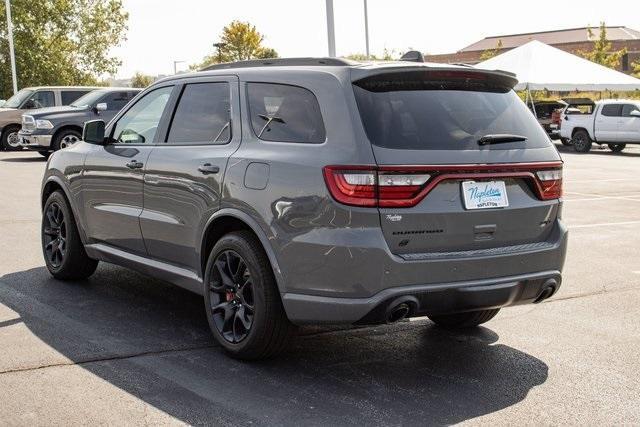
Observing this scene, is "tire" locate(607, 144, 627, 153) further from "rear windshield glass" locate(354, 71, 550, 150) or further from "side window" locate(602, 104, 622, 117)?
"rear windshield glass" locate(354, 71, 550, 150)

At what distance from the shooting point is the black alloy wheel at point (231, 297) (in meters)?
5.13

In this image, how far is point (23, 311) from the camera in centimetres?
636

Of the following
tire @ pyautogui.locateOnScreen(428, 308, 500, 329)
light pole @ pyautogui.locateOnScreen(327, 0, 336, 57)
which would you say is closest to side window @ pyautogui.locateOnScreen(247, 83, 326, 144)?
tire @ pyautogui.locateOnScreen(428, 308, 500, 329)

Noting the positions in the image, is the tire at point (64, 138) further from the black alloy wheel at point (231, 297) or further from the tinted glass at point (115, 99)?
the black alloy wheel at point (231, 297)

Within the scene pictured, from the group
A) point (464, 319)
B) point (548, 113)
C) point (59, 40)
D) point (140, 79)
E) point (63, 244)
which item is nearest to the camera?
point (464, 319)

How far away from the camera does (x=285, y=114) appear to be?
5105mm

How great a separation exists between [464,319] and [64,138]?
18.6 metres

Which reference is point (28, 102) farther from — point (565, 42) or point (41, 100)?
point (565, 42)

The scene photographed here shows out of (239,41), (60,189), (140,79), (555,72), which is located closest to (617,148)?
(555,72)

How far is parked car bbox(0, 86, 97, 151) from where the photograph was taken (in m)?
25.8

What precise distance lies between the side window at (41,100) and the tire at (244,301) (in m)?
21.9

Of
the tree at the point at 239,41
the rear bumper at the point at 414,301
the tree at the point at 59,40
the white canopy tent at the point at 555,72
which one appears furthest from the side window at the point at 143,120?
the tree at the point at 239,41

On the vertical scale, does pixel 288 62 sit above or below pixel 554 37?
below

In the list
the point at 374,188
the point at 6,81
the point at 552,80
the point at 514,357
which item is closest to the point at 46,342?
the point at 374,188
